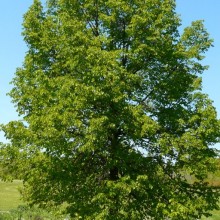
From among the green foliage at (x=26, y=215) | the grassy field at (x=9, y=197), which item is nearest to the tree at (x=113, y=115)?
the green foliage at (x=26, y=215)

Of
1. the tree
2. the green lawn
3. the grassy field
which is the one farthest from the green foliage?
the green lawn

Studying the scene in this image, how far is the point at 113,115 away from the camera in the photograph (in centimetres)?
1719

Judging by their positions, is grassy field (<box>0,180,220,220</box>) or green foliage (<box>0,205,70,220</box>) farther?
grassy field (<box>0,180,220,220</box>)

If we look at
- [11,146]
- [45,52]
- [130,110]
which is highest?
[45,52]

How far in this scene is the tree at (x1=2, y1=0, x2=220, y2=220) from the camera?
1669 cm

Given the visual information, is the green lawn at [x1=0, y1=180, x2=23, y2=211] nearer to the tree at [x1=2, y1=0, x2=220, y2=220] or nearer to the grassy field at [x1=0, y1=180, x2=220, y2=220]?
the grassy field at [x1=0, y1=180, x2=220, y2=220]

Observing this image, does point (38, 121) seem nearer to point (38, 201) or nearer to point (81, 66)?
point (81, 66)

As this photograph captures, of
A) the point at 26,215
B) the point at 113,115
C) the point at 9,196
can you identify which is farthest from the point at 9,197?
the point at 113,115

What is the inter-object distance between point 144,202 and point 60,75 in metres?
7.65

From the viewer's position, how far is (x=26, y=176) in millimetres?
18500

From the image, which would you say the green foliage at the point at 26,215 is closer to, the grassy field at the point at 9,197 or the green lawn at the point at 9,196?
the grassy field at the point at 9,197

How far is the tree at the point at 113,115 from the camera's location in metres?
16.7

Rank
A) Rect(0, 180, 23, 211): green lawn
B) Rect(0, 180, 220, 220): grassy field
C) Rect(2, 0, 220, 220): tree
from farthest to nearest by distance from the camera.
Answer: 1. Rect(0, 180, 23, 211): green lawn
2. Rect(0, 180, 220, 220): grassy field
3. Rect(2, 0, 220, 220): tree

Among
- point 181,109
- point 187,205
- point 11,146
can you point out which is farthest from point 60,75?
point 187,205
